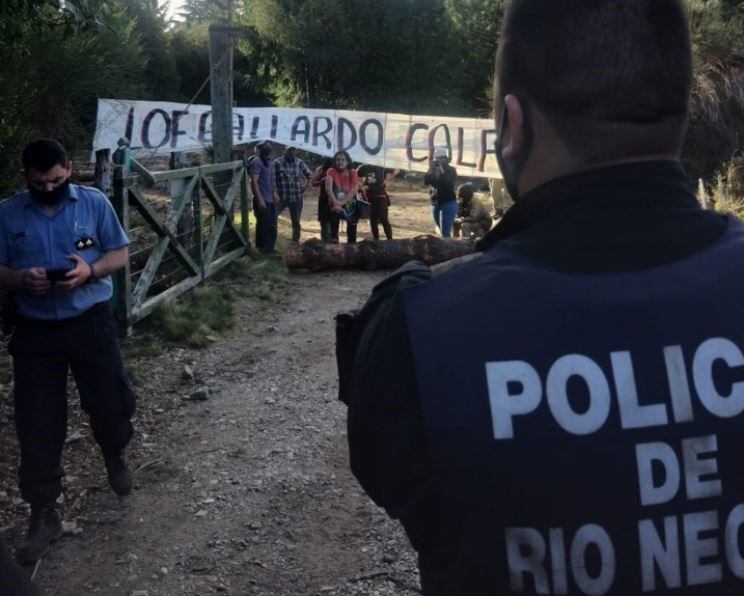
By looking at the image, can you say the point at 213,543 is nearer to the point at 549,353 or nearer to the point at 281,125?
the point at 549,353

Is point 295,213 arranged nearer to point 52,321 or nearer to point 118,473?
point 118,473

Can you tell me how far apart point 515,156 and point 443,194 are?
32.1ft

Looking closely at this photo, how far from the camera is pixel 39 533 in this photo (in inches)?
141

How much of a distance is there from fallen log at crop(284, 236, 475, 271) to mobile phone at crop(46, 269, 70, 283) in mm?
6010

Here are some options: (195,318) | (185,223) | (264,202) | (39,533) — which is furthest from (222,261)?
(39,533)

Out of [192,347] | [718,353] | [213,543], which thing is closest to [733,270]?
[718,353]

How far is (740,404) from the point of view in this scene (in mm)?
1100

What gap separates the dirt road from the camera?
3.42 metres

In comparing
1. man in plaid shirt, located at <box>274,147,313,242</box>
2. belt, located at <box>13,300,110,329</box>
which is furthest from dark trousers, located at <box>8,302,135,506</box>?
man in plaid shirt, located at <box>274,147,313,242</box>

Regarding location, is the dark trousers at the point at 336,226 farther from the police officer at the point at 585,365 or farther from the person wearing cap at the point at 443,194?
the police officer at the point at 585,365

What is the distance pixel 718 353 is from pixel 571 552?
336mm

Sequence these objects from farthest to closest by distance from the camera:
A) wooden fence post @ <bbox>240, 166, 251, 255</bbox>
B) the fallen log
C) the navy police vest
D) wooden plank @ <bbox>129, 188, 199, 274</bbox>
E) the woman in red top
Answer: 1. the woman in red top
2. wooden fence post @ <bbox>240, 166, 251, 255</bbox>
3. the fallen log
4. wooden plank @ <bbox>129, 188, 199, 274</bbox>
5. the navy police vest

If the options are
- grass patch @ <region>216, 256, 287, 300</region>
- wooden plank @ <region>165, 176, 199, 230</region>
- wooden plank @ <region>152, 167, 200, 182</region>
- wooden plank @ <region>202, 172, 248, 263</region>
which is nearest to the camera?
wooden plank @ <region>152, 167, 200, 182</region>

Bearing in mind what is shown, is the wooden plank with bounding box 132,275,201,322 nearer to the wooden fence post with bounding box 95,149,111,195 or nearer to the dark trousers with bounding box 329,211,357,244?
the wooden fence post with bounding box 95,149,111,195
